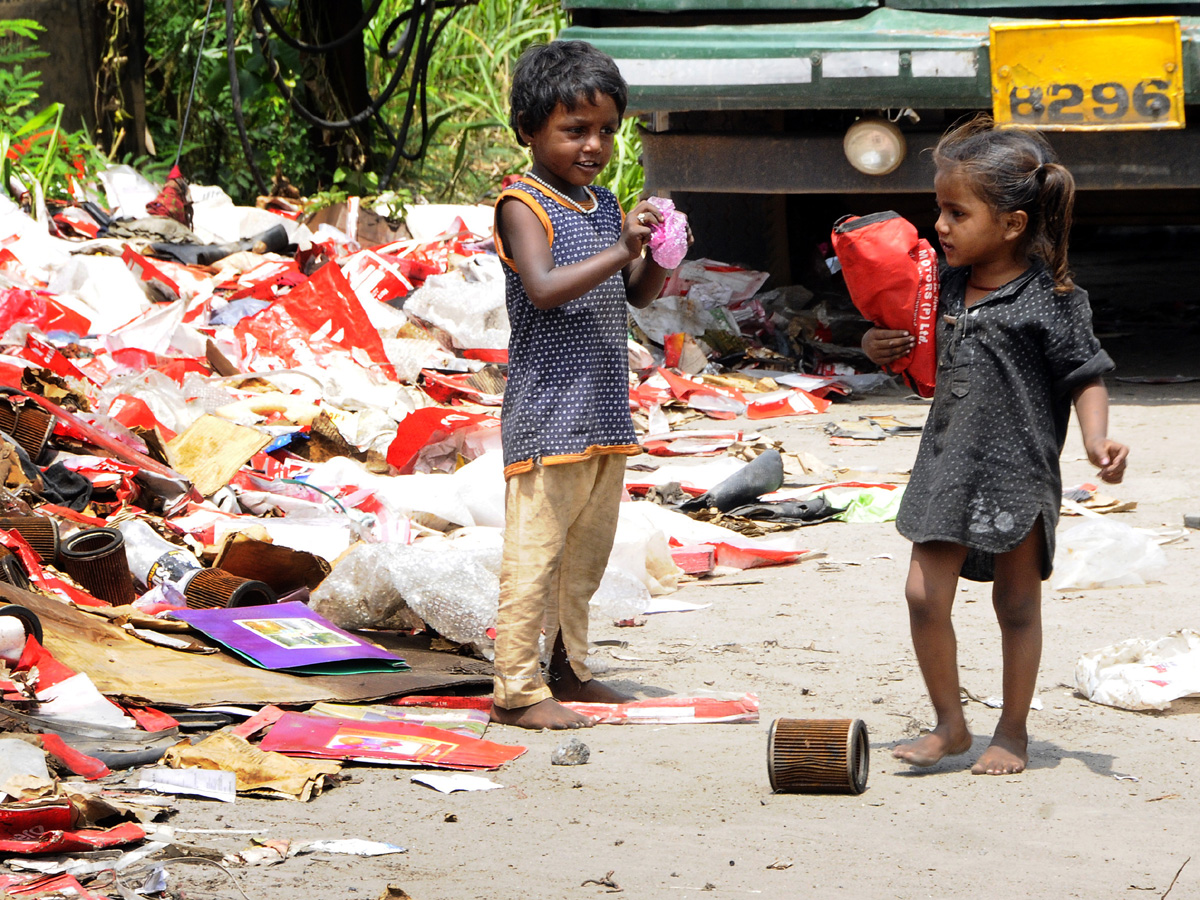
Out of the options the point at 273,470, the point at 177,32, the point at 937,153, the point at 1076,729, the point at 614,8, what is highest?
the point at 177,32

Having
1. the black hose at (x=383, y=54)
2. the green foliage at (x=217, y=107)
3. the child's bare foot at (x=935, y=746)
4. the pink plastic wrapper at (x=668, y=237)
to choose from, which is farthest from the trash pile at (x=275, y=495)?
the green foliage at (x=217, y=107)

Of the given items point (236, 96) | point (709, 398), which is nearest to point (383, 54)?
point (236, 96)

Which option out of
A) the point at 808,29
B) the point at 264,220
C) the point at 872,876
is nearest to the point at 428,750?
the point at 872,876

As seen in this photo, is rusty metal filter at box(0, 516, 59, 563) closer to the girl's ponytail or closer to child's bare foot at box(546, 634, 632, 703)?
child's bare foot at box(546, 634, 632, 703)

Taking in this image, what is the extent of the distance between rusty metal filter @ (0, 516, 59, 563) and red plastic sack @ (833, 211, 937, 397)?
2088mm

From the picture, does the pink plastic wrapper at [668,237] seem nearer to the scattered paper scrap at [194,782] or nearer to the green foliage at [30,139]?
the scattered paper scrap at [194,782]

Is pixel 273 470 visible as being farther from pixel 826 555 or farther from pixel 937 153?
pixel 937 153

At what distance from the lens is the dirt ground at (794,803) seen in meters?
2.08

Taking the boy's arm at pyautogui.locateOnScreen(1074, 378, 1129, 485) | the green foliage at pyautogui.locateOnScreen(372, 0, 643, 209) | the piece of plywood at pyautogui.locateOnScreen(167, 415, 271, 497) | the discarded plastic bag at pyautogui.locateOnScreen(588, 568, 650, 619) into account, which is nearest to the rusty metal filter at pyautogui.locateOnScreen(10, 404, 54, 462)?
the piece of plywood at pyautogui.locateOnScreen(167, 415, 271, 497)

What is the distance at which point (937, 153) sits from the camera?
2.62 m

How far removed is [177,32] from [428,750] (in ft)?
26.7

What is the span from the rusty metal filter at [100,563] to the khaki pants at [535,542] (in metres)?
1.16

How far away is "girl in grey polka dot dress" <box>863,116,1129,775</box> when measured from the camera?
8.38 feet

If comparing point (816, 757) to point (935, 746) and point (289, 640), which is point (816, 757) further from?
point (289, 640)
